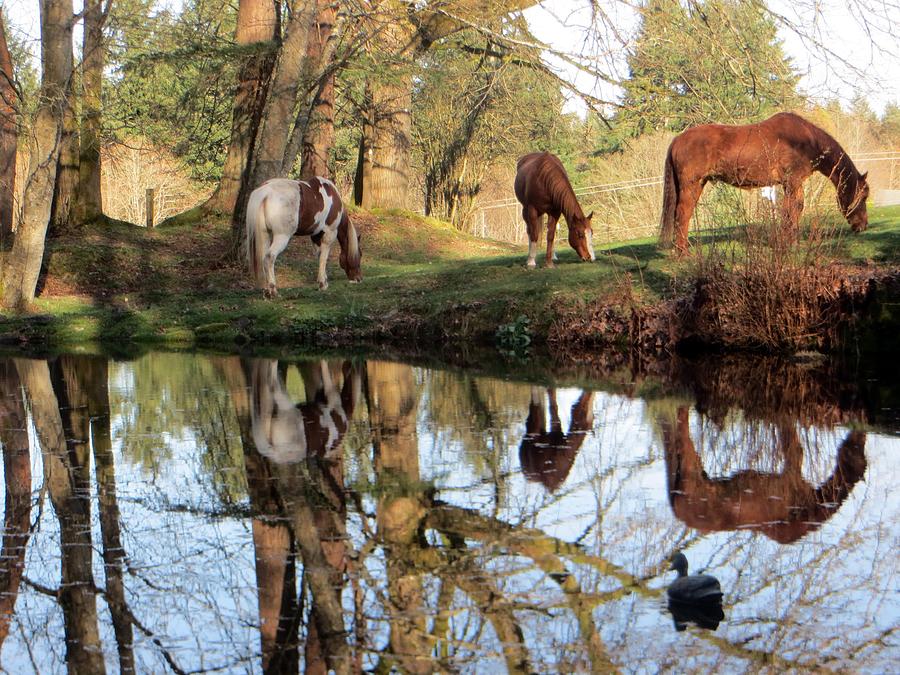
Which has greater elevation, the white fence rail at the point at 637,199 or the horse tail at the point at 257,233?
the white fence rail at the point at 637,199

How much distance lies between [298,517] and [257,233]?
11530 millimetres

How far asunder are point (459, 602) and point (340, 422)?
4353 mm

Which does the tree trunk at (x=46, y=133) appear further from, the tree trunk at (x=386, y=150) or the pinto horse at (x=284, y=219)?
the tree trunk at (x=386, y=150)

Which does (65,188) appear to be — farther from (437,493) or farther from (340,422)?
(437,493)

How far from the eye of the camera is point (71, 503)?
613 centimetres

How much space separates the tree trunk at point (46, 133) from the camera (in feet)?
54.2

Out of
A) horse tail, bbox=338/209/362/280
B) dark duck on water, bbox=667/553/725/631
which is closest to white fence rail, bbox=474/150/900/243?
horse tail, bbox=338/209/362/280

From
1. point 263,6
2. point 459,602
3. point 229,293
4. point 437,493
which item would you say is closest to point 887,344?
point 437,493

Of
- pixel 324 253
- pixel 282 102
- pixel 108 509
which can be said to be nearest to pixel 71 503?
pixel 108 509

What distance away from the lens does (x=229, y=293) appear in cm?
1845

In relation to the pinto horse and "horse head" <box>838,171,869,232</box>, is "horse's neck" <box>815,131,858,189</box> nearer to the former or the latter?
"horse head" <box>838,171,869,232</box>

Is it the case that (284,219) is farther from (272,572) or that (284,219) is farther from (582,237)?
(272,572)

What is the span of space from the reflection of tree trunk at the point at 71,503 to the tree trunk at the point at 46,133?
584cm

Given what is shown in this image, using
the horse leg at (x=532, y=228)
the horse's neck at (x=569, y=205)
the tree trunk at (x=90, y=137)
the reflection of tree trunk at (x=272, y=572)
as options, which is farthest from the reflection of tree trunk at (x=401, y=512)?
the tree trunk at (x=90, y=137)
